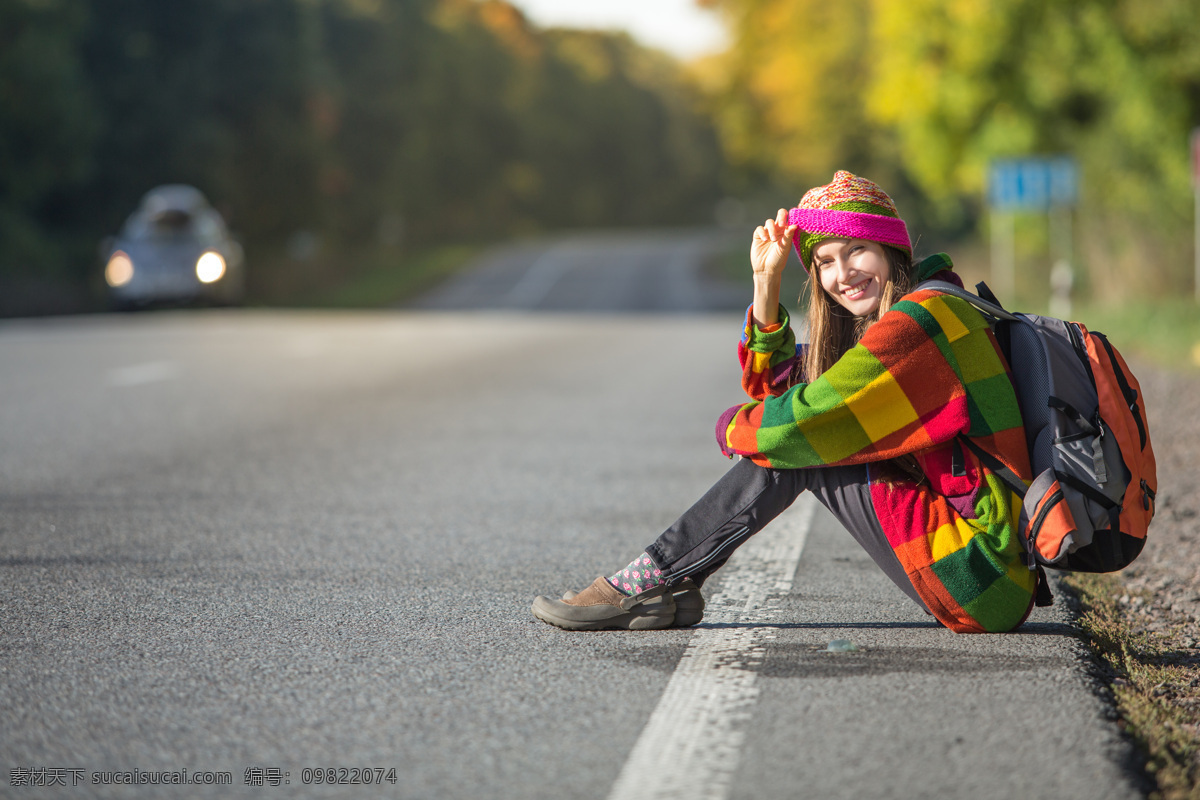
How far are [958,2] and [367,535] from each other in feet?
66.2

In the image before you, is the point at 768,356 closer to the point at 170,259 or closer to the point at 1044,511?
the point at 1044,511

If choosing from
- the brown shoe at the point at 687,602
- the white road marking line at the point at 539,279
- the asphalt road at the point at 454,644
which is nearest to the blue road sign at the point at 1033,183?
the white road marking line at the point at 539,279

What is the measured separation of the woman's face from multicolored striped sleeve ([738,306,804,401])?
0.60 feet

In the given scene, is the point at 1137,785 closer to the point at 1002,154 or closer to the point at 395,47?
the point at 1002,154

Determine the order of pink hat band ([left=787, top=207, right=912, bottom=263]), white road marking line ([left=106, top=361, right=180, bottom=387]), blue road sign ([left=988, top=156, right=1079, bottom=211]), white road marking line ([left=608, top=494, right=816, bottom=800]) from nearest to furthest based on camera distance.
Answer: white road marking line ([left=608, top=494, right=816, bottom=800])
pink hat band ([left=787, top=207, right=912, bottom=263])
white road marking line ([left=106, top=361, right=180, bottom=387])
blue road sign ([left=988, top=156, right=1079, bottom=211])

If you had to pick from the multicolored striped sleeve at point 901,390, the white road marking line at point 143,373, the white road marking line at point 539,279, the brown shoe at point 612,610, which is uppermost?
the multicolored striped sleeve at point 901,390

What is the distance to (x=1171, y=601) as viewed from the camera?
4613 millimetres

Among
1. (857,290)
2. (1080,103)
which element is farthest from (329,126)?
(857,290)

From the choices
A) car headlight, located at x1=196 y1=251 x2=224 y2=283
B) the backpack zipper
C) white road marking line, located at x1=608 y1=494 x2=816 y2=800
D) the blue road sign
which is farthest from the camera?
car headlight, located at x1=196 y1=251 x2=224 y2=283

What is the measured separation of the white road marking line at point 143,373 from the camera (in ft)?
40.5

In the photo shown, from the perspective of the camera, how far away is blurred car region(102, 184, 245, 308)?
972 inches

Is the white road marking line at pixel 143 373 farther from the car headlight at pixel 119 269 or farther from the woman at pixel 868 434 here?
the car headlight at pixel 119 269

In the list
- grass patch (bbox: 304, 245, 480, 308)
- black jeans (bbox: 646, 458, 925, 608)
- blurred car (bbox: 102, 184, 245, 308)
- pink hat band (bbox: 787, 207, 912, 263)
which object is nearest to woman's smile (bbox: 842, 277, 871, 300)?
pink hat band (bbox: 787, 207, 912, 263)

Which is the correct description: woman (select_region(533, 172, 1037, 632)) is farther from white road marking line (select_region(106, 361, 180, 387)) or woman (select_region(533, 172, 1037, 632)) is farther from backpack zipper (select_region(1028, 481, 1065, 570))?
white road marking line (select_region(106, 361, 180, 387))
